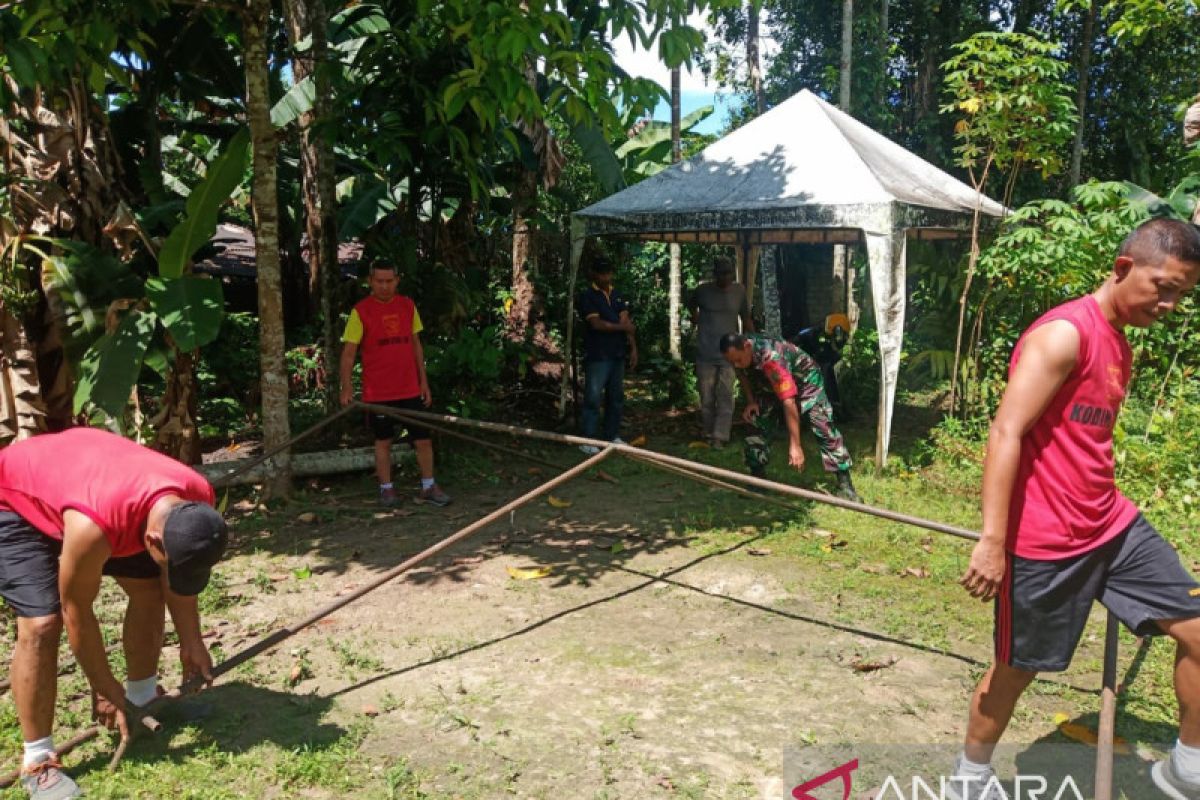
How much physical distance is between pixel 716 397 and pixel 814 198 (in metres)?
2.15

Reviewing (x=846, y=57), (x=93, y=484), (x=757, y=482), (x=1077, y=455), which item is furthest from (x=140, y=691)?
(x=846, y=57)

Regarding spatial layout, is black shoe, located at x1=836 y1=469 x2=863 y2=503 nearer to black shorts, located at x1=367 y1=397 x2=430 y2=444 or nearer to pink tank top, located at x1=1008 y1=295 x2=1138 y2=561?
black shorts, located at x1=367 y1=397 x2=430 y2=444

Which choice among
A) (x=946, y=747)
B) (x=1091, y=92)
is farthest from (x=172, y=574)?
(x=1091, y=92)

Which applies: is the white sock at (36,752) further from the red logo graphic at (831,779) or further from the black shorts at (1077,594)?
the black shorts at (1077,594)

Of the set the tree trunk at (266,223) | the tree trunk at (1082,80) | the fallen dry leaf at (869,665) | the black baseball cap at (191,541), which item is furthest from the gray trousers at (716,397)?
the tree trunk at (1082,80)

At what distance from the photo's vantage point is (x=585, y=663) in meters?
4.15

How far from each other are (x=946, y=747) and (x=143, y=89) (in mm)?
7813

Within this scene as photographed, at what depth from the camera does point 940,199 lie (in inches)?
328

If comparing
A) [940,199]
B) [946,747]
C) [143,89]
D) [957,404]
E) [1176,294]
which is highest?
[143,89]

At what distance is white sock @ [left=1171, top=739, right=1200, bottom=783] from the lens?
2.71 meters

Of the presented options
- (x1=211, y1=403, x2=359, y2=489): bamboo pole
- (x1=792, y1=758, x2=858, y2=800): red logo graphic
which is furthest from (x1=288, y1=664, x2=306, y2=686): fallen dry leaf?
(x1=792, y1=758, x2=858, y2=800): red logo graphic

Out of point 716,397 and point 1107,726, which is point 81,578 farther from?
point 716,397

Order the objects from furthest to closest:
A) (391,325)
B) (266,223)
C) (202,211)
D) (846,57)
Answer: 1. (846,57)
2. (391,325)
3. (266,223)
4. (202,211)

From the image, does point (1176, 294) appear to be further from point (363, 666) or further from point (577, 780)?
point (363, 666)
